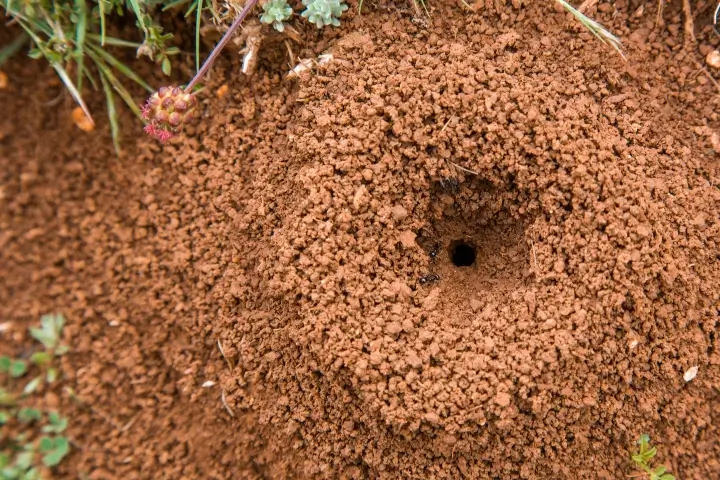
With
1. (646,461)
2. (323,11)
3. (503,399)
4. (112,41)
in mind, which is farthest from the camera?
(112,41)

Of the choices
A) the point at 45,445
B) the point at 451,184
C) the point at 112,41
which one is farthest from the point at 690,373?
the point at 112,41

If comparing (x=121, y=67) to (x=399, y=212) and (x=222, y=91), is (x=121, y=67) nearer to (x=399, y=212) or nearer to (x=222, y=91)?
(x=222, y=91)

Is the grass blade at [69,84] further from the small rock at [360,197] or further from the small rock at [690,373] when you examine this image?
the small rock at [690,373]

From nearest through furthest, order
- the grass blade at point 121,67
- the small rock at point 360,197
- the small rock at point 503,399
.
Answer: the small rock at point 503,399
the small rock at point 360,197
the grass blade at point 121,67

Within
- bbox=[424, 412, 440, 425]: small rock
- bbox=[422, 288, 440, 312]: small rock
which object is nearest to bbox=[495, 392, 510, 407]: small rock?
bbox=[424, 412, 440, 425]: small rock

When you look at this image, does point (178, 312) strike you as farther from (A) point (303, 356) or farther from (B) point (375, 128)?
(B) point (375, 128)

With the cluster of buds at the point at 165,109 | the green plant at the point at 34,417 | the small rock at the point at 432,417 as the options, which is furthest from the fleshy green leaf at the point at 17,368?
the small rock at the point at 432,417

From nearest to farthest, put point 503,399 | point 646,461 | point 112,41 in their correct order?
point 503,399
point 646,461
point 112,41
